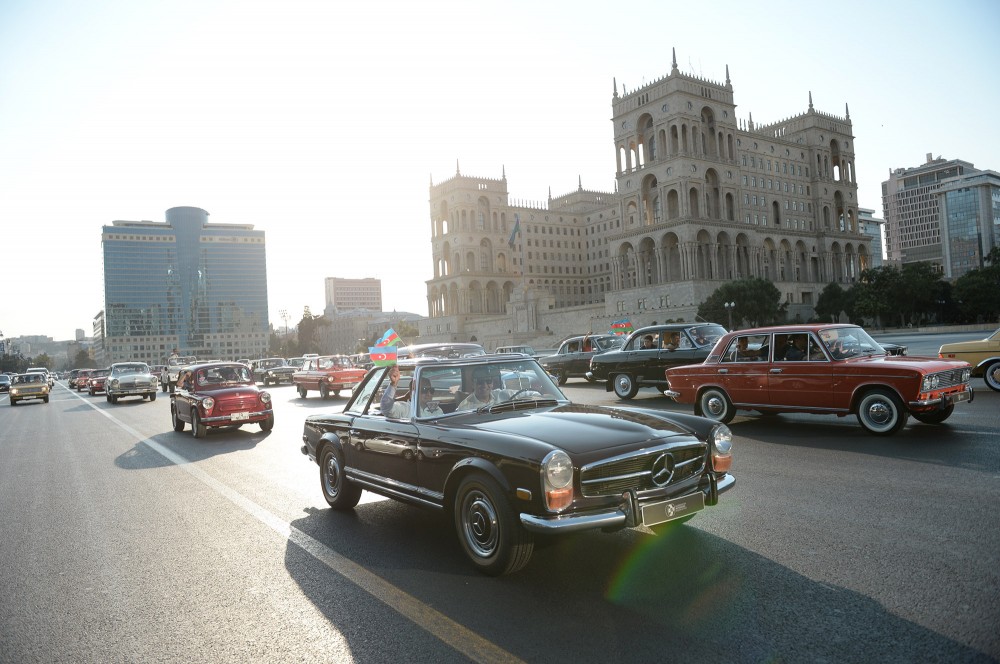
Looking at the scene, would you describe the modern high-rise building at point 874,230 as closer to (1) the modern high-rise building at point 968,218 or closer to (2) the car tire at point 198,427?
(1) the modern high-rise building at point 968,218

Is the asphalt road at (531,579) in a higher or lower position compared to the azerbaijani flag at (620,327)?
lower

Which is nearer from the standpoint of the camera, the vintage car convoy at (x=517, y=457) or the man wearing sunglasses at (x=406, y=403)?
the vintage car convoy at (x=517, y=457)

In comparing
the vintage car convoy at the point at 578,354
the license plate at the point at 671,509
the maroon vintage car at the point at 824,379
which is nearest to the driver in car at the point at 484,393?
the license plate at the point at 671,509

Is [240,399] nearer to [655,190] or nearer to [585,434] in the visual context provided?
[585,434]

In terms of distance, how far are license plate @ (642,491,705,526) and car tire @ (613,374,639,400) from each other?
490 inches

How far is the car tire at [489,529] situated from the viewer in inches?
169

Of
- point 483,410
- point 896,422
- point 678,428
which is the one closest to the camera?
point 678,428

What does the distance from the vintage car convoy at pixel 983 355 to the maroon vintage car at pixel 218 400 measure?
1459 cm

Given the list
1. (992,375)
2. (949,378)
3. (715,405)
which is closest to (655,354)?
(715,405)

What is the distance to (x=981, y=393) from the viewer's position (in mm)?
13742

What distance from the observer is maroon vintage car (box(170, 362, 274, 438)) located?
13305 millimetres

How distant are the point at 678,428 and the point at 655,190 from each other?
3191 inches

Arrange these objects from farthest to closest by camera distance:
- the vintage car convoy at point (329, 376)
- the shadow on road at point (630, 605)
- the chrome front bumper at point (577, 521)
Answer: the vintage car convoy at point (329, 376), the chrome front bumper at point (577, 521), the shadow on road at point (630, 605)

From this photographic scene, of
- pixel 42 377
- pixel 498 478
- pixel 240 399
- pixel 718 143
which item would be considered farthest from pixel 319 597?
pixel 718 143
